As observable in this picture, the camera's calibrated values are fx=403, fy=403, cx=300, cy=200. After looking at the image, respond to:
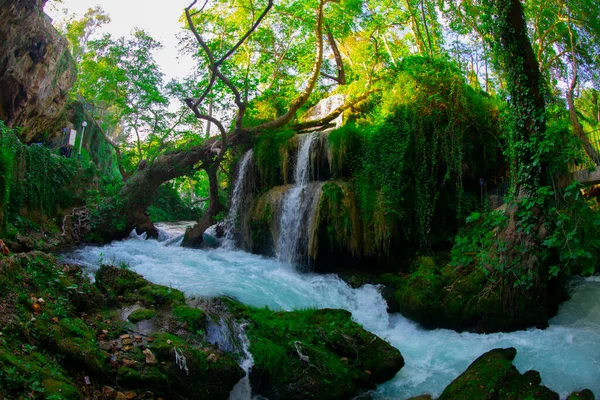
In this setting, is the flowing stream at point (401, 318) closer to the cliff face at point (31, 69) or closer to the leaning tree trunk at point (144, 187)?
the leaning tree trunk at point (144, 187)

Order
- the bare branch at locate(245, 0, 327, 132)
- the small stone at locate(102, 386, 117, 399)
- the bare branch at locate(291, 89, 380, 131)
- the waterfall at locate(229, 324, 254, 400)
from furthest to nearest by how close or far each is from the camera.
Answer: the bare branch at locate(245, 0, 327, 132)
the bare branch at locate(291, 89, 380, 131)
the waterfall at locate(229, 324, 254, 400)
the small stone at locate(102, 386, 117, 399)

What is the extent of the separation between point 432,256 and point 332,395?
5.12 meters

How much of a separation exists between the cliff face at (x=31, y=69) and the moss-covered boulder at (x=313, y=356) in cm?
1165

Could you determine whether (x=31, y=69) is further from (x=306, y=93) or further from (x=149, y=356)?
(x=149, y=356)

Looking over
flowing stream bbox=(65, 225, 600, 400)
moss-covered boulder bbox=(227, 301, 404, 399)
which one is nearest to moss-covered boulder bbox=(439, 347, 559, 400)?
flowing stream bbox=(65, 225, 600, 400)

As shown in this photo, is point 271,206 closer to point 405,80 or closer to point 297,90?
point 405,80

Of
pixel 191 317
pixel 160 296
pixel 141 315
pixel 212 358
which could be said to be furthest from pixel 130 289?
pixel 212 358

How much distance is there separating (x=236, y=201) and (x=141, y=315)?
824cm

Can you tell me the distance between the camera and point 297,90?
15.9 m

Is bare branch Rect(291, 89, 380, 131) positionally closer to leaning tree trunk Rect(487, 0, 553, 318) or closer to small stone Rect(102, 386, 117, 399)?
leaning tree trunk Rect(487, 0, 553, 318)

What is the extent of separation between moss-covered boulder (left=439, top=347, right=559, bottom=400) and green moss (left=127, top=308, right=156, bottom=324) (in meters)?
3.67

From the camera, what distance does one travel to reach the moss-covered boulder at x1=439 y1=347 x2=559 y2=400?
14.0ft

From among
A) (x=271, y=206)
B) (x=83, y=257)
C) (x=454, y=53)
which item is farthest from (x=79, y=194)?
(x=454, y=53)

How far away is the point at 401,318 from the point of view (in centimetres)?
745
